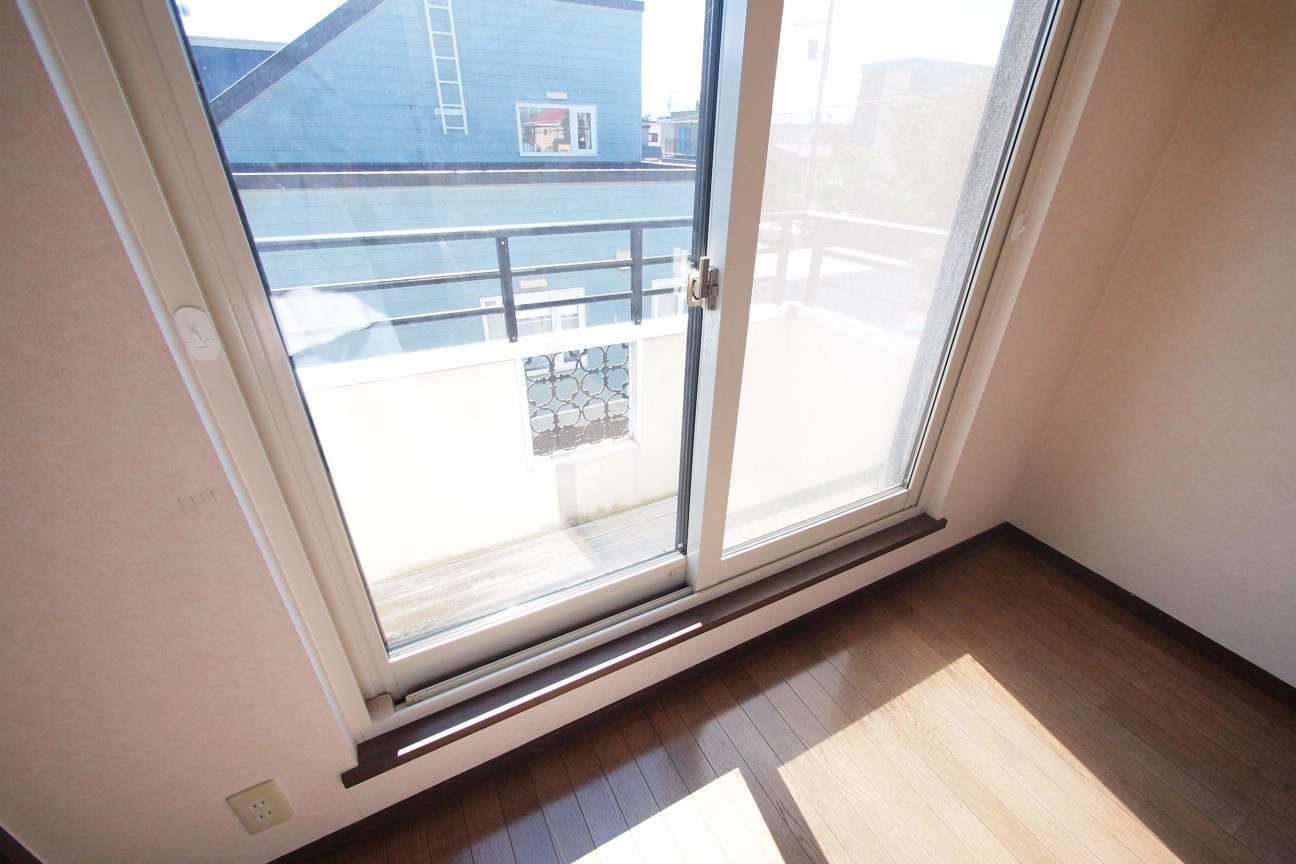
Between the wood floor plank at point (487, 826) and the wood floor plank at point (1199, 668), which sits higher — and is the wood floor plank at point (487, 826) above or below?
above

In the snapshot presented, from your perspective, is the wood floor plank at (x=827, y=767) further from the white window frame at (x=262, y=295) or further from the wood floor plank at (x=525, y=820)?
the wood floor plank at (x=525, y=820)

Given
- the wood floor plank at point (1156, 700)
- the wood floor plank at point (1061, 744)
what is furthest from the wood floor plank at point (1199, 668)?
the wood floor plank at point (1061, 744)

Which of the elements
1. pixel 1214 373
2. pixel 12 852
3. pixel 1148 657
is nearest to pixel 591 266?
pixel 12 852

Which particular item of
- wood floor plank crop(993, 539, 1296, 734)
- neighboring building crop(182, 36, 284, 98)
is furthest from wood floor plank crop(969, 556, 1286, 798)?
neighboring building crop(182, 36, 284, 98)

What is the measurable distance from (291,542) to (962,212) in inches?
67.5

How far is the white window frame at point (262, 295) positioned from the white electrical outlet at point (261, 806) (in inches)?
6.0

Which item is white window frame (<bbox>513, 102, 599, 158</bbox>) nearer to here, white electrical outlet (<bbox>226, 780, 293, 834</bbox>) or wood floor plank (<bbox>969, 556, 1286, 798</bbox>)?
white electrical outlet (<bbox>226, 780, 293, 834</bbox>)

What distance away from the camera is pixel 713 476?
1306 mm

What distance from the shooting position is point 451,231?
90 centimetres

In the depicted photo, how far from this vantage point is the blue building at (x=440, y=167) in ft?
2.44

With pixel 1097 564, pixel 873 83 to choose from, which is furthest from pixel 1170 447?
pixel 873 83

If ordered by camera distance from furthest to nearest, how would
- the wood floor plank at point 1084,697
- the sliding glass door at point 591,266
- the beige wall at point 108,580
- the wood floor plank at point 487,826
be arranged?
the wood floor plank at point 1084,697
the wood floor plank at point 487,826
the sliding glass door at point 591,266
the beige wall at point 108,580

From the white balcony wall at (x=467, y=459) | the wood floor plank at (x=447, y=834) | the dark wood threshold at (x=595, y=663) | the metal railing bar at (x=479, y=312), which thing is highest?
the metal railing bar at (x=479, y=312)

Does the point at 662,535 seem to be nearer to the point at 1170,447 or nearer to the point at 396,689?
the point at 396,689
